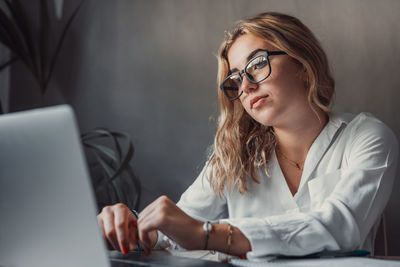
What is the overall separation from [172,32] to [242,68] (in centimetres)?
118

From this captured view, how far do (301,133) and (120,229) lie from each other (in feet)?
2.86

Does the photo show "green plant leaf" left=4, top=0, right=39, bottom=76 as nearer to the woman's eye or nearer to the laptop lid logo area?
the woman's eye

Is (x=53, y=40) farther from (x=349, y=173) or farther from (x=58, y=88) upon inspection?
(x=349, y=173)

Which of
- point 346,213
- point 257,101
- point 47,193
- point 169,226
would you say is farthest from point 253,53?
point 47,193

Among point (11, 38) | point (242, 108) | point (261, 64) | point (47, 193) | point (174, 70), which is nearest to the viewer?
point (47, 193)

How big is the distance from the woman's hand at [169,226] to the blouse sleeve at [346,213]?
0.36ft

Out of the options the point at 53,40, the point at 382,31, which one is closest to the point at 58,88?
the point at 53,40

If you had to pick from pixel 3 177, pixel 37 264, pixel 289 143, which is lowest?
pixel 289 143

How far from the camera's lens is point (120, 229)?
993mm

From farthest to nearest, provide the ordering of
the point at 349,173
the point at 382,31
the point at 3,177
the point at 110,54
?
the point at 110,54
the point at 382,31
the point at 349,173
the point at 3,177

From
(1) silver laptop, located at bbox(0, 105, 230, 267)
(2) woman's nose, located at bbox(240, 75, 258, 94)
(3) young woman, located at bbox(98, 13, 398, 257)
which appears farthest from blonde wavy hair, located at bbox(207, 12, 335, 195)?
(1) silver laptop, located at bbox(0, 105, 230, 267)

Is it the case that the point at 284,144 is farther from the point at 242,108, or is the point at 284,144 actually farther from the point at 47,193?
the point at 47,193

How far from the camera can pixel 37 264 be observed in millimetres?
649

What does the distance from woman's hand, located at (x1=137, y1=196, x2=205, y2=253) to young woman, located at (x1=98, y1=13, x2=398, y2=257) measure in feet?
1.08
